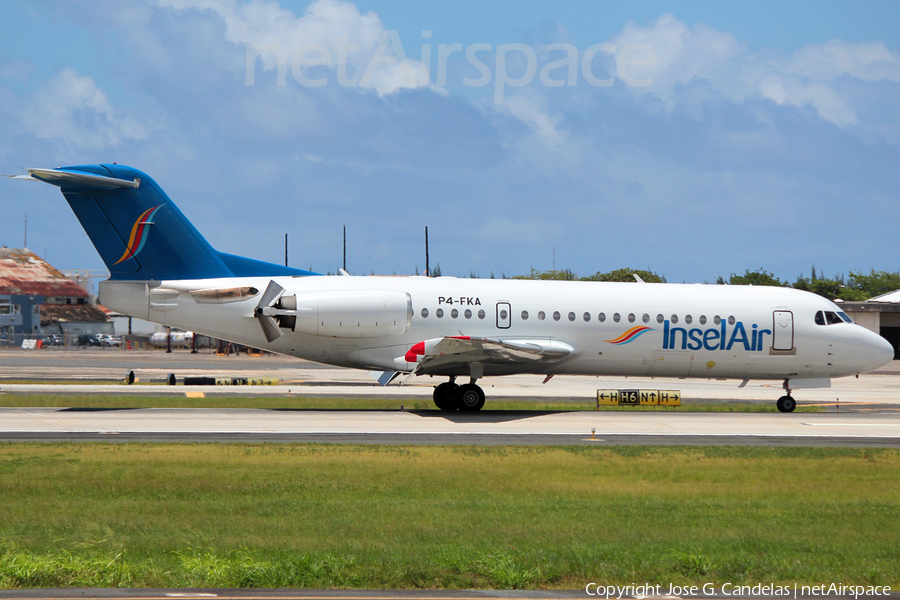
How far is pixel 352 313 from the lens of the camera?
24.2m

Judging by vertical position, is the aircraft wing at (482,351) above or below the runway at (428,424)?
above

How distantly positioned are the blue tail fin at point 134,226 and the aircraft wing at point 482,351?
6992 mm

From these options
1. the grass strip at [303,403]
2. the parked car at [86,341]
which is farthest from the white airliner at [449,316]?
the parked car at [86,341]

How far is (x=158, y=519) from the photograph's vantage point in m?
10.7

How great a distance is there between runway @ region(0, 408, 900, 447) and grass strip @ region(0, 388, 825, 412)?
1776 millimetres

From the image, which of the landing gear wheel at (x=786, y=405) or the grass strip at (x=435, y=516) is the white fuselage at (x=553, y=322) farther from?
the grass strip at (x=435, y=516)

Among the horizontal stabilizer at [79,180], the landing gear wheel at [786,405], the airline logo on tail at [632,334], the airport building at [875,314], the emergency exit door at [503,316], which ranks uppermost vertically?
the horizontal stabilizer at [79,180]

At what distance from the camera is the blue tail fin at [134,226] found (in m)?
23.9

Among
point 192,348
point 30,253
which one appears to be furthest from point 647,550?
point 30,253

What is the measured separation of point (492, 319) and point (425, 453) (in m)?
9.05

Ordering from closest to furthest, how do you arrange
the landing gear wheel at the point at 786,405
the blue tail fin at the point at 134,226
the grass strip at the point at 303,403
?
the blue tail fin at the point at 134,226, the grass strip at the point at 303,403, the landing gear wheel at the point at 786,405

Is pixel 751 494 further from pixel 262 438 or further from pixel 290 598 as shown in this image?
pixel 262 438

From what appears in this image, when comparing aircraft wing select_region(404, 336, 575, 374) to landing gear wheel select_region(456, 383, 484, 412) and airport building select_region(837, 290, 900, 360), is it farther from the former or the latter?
airport building select_region(837, 290, 900, 360)

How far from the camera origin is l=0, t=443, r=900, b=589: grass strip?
8.52m
